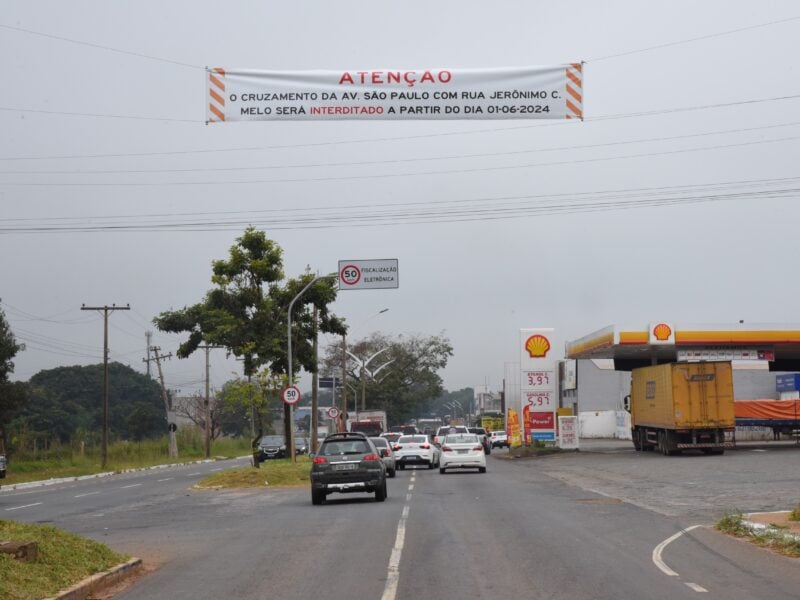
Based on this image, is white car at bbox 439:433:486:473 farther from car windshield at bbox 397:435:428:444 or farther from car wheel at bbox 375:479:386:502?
car wheel at bbox 375:479:386:502

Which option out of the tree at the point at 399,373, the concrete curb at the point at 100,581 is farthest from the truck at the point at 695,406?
the tree at the point at 399,373

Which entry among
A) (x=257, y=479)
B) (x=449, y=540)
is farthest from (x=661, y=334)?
(x=449, y=540)

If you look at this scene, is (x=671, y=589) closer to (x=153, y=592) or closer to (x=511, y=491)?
(x=153, y=592)

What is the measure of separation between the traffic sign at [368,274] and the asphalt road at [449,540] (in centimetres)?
758

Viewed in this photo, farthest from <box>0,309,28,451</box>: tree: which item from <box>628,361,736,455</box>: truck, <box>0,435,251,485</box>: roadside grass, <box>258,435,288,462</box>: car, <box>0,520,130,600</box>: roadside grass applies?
<box>0,520,130,600</box>: roadside grass

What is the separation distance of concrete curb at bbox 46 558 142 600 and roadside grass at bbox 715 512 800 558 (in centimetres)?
843

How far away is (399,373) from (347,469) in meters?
81.7

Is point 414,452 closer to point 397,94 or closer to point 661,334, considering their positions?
point 661,334

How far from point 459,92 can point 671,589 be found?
7323 millimetres

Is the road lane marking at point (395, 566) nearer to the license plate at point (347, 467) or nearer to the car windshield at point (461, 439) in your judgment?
the license plate at point (347, 467)

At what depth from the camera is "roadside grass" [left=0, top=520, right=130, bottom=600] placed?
32.5ft

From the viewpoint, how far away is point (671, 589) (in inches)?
406

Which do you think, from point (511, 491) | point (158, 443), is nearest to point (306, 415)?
point (158, 443)

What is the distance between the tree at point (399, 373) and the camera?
10425 centimetres
